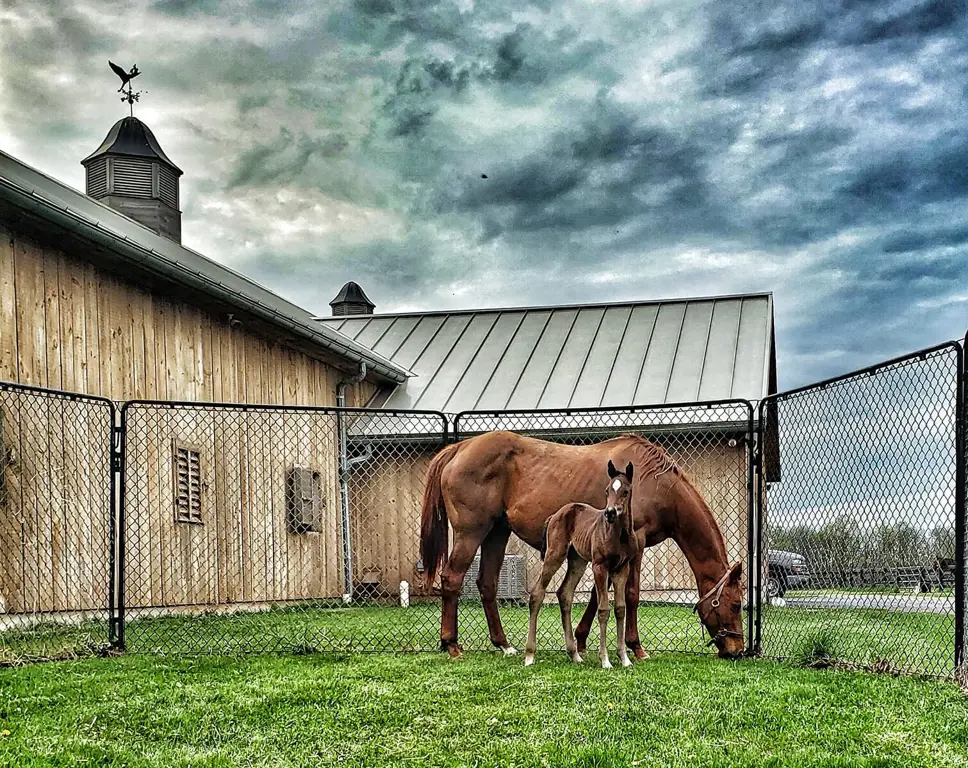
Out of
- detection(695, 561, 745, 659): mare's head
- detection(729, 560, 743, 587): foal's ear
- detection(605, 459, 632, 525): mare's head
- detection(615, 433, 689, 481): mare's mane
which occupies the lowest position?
detection(695, 561, 745, 659): mare's head

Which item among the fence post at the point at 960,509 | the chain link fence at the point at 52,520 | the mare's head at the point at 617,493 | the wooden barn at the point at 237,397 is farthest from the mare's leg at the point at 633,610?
the chain link fence at the point at 52,520

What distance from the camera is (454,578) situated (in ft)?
26.0

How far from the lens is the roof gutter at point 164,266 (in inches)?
364

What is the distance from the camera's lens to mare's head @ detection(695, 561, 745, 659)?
750cm

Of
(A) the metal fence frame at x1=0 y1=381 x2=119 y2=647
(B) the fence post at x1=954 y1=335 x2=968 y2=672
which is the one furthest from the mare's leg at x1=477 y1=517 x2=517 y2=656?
(B) the fence post at x1=954 y1=335 x2=968 y2=672

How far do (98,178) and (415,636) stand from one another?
11.0m

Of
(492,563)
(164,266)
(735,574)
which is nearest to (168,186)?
(164,266)

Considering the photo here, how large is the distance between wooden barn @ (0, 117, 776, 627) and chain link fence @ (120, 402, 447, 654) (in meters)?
0.04

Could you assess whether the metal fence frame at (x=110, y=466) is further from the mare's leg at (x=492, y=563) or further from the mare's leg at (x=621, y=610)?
the mare's leg at (x=621, y=610)

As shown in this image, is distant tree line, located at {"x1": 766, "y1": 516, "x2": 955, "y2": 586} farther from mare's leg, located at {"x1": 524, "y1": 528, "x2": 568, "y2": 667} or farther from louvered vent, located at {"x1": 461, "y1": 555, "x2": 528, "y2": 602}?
louvered vent, located at {"x1": 461, "y1": 555, "x2": 528, "y2": 602}

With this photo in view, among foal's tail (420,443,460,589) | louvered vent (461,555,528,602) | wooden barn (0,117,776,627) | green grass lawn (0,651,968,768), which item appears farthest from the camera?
louvered vent (461,555,528,602)

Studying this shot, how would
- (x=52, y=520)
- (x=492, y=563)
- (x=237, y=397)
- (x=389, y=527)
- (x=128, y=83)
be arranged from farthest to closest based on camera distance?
(x=128, y=83)
(x=389, y=527)
(x=237, y=397)
(x=52, y=520)
(x=492, y=563)

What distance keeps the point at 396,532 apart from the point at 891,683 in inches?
393

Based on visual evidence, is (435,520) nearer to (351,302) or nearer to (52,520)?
(52,520)
